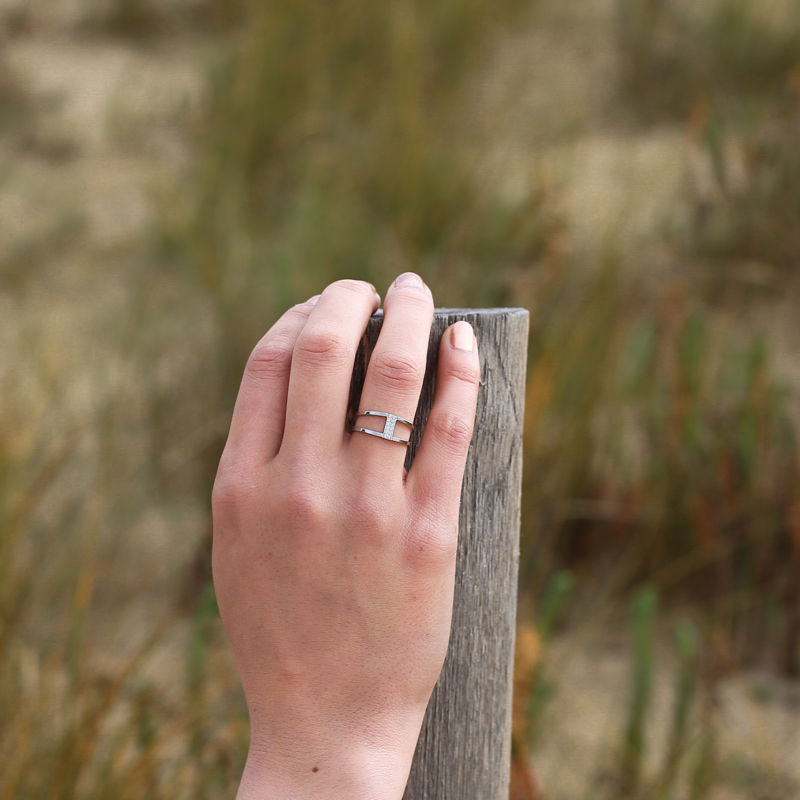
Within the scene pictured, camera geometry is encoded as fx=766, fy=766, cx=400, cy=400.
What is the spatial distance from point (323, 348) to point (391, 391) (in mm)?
66

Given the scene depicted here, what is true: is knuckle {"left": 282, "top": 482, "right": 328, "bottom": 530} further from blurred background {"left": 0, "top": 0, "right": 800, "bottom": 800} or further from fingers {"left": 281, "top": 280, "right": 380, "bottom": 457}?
blurred background {"left": 0, "top": 0, "right": 800, "bottom": 800}

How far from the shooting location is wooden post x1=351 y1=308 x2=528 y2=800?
2.53 feet

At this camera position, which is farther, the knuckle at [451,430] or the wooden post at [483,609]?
the wooden post at [483,609]

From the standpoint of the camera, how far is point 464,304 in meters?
2.53

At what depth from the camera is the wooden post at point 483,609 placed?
0.77m

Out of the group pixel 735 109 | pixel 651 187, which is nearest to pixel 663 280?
pixel 651 187

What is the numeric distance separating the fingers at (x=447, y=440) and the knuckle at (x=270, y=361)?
14cm

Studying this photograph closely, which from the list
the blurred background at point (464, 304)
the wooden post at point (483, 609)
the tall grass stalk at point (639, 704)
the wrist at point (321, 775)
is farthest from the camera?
the blurred background at point (464, 304)

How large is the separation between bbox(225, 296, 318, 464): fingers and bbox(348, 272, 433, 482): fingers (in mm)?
73

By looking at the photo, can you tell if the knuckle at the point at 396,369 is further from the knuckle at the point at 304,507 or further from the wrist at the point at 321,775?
the wrist at the point at 321,775

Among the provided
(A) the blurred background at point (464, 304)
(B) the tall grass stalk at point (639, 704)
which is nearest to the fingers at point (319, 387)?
(A) the blurred background at point (464, 304)

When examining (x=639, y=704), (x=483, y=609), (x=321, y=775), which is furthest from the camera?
(x=639, y=704)

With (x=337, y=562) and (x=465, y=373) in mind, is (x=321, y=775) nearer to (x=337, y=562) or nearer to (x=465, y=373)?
(x=337, y=562)

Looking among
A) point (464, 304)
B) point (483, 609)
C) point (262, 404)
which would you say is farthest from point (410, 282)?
point (464, 304)
